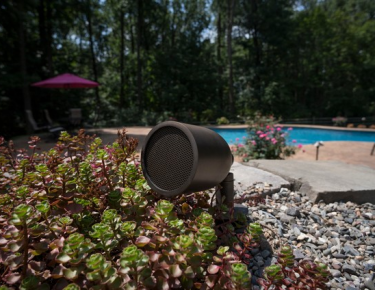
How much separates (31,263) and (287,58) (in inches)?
891

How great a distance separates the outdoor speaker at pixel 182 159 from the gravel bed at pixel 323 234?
0.68 m

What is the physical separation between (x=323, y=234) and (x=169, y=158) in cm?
144

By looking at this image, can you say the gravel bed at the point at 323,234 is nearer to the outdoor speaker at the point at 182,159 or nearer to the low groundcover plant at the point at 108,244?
the low groundcover plant at the point at 108,244

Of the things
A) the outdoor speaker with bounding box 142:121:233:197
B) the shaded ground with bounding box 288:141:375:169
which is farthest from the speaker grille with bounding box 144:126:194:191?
the shaded ground with bounding box 288:141:375:169

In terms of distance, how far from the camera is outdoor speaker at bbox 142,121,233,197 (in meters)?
1.39

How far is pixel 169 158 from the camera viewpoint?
1.48m

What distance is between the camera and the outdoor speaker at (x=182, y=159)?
1.39 meters

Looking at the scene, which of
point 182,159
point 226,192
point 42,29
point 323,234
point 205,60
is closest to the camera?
point 182,159

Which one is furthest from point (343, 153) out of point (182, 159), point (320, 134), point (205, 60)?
point (205, 60)

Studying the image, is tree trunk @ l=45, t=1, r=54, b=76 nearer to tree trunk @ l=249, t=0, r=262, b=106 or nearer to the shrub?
the shrub

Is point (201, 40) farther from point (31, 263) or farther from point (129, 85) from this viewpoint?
point (31, 263)

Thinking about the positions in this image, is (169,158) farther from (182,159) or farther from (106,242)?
(106,242)

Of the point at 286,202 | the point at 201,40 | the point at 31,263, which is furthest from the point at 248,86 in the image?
the point at 31,263

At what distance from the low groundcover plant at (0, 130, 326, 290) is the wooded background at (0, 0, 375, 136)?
12610 mm
